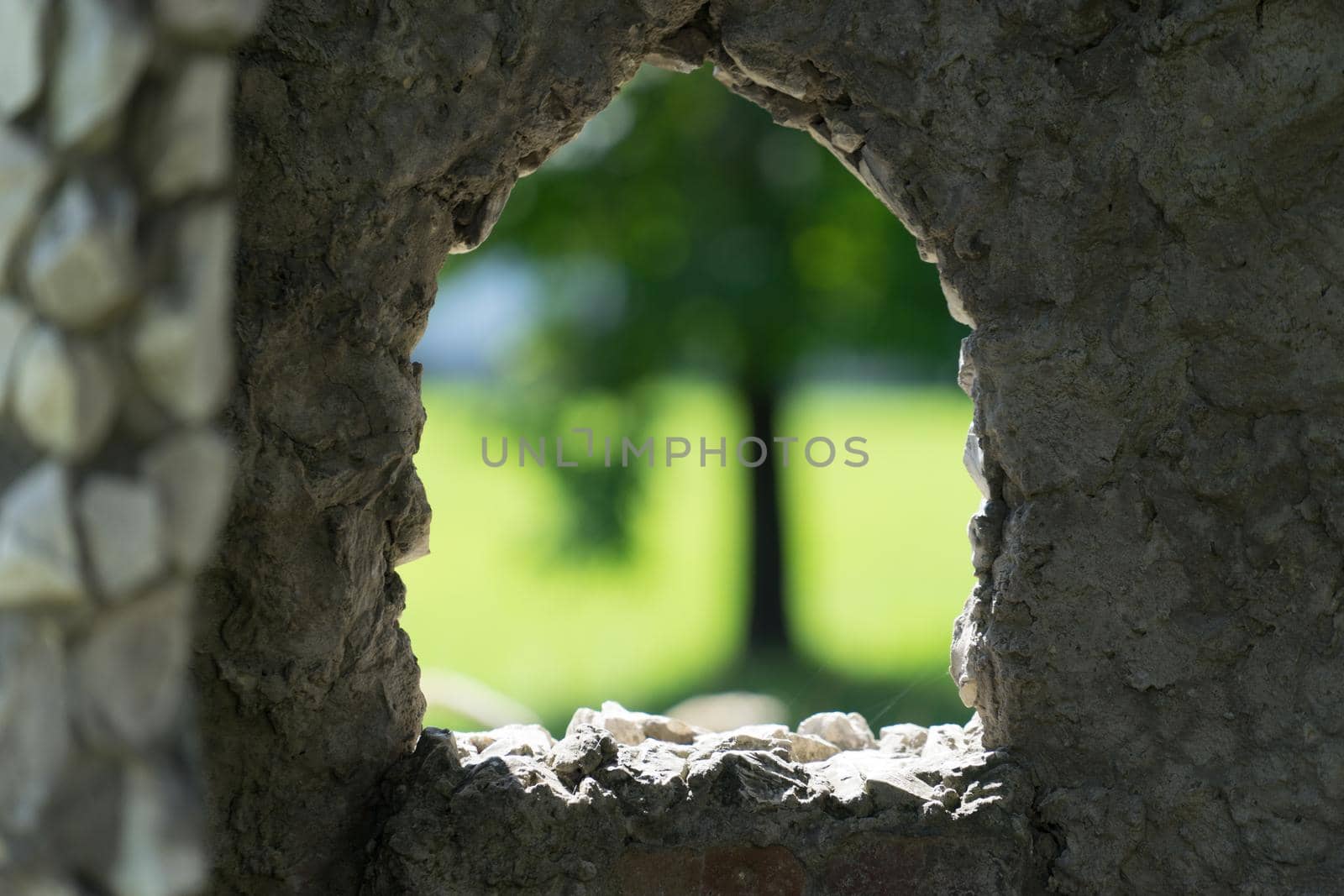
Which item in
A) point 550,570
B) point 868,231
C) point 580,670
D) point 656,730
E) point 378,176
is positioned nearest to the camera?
point 378,176

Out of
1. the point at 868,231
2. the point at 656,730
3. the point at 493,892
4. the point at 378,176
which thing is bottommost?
the point at 493,892

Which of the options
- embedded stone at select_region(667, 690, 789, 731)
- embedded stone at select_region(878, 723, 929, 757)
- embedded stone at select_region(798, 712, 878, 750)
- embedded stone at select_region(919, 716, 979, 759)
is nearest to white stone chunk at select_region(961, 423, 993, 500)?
embedded stone at select_region(919, 716, 979, 759)

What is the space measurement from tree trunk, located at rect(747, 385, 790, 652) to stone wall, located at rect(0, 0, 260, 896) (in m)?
5.75

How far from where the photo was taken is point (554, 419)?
6.32 metres

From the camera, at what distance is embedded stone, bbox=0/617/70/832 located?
35.6 inches

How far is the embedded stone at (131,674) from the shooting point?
2.98 feet

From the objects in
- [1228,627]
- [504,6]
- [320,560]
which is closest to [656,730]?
[320,560]

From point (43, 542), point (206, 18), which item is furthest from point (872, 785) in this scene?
point (206, 18)

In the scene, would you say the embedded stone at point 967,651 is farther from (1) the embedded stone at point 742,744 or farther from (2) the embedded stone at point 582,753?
(2) the embedded stone at point 582,753

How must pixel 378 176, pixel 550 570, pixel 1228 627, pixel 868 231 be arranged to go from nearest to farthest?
pixel 378 176 < pixel 1228 627 < pixel 868 231 < pixel 550 570

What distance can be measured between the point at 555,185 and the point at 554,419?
1163mm

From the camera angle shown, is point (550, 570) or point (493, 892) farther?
point (550, 570)

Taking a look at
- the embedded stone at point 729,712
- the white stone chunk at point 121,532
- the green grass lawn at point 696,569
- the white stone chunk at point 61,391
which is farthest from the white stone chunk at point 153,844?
the green grass lawn at point 696,569

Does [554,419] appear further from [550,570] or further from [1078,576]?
[1078,576]
